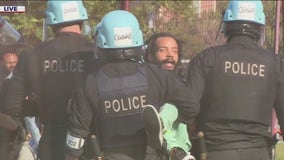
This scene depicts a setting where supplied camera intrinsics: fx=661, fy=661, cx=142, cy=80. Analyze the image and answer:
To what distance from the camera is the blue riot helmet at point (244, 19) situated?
4387mm

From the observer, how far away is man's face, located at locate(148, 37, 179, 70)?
5.14m

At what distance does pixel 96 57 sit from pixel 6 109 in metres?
0.69

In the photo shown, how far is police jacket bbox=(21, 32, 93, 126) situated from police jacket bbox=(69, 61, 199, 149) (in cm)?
41

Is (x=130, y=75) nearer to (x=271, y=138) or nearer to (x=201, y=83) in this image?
(x=201, y=83)

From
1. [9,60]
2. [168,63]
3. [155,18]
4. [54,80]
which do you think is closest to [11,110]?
[54,80]

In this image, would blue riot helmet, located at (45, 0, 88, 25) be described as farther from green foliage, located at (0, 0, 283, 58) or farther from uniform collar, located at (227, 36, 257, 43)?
green foliage, located at (0, 0, 283, 58)

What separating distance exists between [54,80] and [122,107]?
2.22 ft

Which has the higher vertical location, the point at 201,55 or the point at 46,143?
the point at 201,55

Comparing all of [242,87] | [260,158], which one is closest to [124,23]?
[242,87]

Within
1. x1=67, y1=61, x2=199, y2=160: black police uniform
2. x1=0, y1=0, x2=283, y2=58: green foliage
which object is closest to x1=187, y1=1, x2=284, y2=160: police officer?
x1=67, y1=61, x2=199, y2=160: black police uniform

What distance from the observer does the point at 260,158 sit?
14.1ft

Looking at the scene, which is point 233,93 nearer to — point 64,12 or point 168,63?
point 168,63

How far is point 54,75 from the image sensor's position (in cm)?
434

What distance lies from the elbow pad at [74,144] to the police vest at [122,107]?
0.15 metres
